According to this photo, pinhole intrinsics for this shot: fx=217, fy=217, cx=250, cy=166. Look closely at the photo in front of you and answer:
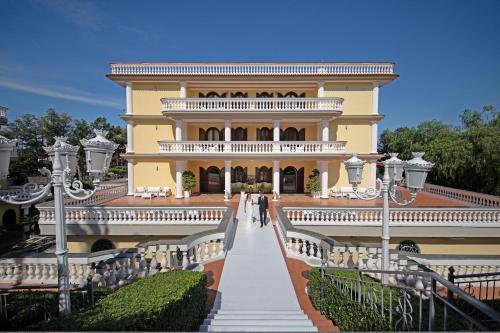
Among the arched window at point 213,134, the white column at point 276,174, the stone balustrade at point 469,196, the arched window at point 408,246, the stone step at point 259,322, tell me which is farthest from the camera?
the arched window at point 213,134

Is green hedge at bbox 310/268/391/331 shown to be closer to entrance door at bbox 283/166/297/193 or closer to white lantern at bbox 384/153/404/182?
white lantern at bbox 384/153/404/182

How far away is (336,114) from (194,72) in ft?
38.5

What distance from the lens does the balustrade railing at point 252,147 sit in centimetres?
1631

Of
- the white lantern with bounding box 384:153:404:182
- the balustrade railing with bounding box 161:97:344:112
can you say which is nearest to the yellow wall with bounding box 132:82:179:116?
the balustrade railing with bounding box 161:97:344:112

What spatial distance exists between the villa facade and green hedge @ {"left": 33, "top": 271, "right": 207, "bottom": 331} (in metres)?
12.4

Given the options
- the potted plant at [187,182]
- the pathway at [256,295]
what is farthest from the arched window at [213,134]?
the pathway at [256,295]

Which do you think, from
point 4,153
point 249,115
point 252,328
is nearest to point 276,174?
point 249,115

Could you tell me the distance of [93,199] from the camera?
45.4 feet

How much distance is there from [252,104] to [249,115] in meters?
0.88

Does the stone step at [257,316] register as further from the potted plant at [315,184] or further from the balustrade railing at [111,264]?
the potted plant at [315,184]

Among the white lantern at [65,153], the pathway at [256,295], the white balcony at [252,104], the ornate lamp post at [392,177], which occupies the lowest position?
the pathway at [256,295]

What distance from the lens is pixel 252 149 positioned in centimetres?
1655

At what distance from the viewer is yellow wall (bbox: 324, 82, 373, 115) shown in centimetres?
1777

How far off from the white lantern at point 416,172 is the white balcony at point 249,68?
14.5 meters
